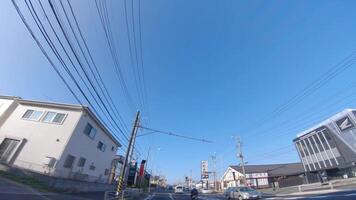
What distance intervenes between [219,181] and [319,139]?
4729 cm

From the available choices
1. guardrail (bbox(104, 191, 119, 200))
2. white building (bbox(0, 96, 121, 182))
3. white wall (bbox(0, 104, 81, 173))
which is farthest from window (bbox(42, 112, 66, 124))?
guardrail (bbox(104, 191, 119, 200))

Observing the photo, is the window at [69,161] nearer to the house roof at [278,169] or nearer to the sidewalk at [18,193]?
the sidewalk at [18,193]

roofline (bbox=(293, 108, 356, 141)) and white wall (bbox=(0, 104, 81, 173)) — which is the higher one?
roofline (bbox=(293, 108, 356, 141))

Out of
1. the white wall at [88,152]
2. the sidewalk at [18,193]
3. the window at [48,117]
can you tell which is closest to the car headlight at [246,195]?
the sidewalk at [18,193]

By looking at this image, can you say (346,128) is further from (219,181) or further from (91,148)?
(219,181)

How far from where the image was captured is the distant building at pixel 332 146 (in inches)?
1216

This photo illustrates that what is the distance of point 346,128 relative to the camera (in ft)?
104

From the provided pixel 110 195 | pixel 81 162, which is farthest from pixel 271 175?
pixel 110 195

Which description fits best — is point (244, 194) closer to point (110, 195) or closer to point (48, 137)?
point (110, 195)

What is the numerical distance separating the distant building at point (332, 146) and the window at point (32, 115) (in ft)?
145

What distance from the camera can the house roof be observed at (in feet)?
162

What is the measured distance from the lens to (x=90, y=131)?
26.0m

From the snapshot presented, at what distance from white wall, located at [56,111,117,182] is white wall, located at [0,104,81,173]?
882 millimetres

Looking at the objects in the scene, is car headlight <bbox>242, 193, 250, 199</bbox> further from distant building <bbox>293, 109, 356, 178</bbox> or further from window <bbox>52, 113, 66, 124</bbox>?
distant building <bbox>293, 109, 356, 178</bbox>
